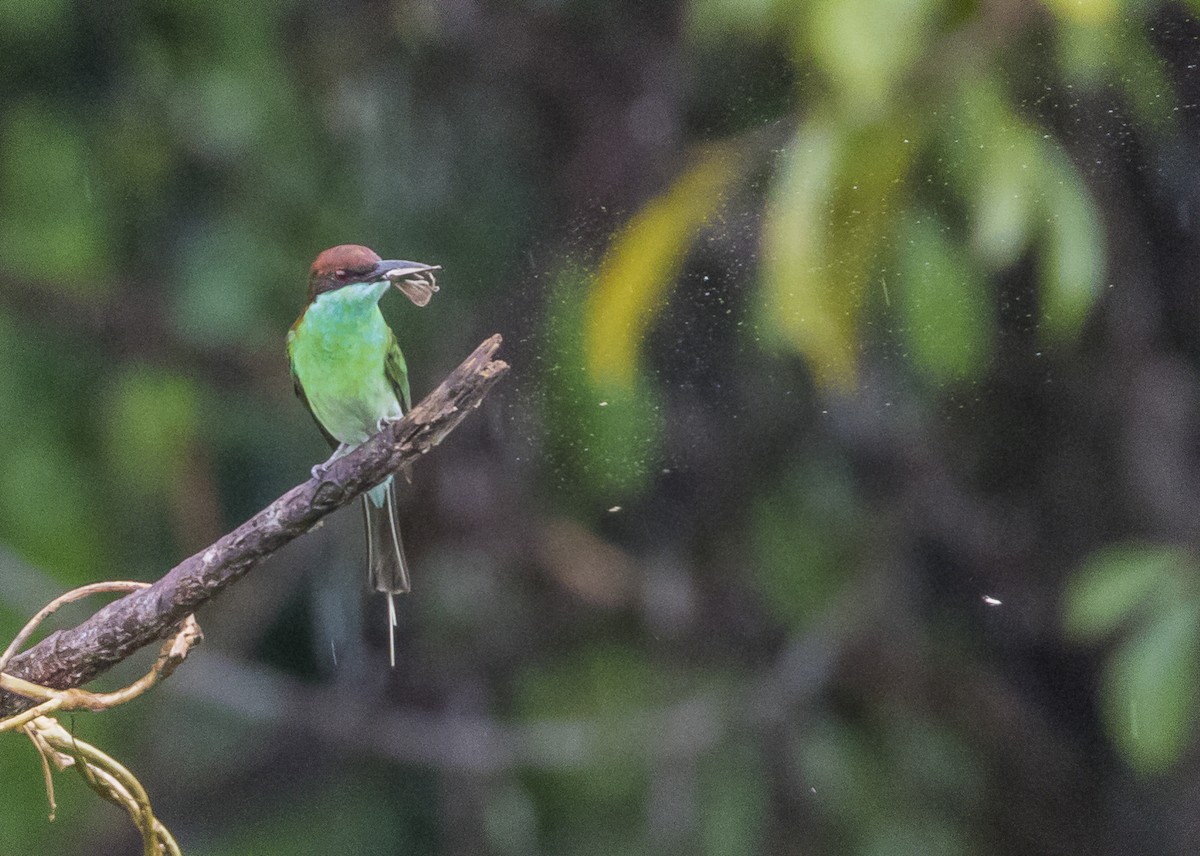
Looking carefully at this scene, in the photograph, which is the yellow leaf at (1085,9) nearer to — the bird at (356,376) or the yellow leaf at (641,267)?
the yellow leaf at (641,267)

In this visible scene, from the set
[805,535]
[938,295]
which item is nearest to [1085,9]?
[938,295]

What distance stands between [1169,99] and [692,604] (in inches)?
65.8

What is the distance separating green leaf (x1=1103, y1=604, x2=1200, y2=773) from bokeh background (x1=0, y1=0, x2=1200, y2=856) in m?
0.57

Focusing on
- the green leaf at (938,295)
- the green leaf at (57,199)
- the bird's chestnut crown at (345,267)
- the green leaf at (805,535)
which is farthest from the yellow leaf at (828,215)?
the green leaf at (57,199)

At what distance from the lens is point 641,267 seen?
215cm

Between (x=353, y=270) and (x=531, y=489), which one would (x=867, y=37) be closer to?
(x=353, y=270)

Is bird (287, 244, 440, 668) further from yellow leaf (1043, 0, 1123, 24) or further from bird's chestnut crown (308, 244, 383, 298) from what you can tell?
yellow leaf (1043, 0, 1123, 24)

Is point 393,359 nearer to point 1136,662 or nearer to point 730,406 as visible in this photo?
point 1136,662

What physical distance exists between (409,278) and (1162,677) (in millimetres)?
1253

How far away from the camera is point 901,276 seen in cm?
227

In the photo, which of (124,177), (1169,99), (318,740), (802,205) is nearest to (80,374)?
(124,177)

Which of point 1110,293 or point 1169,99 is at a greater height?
point 1169,99

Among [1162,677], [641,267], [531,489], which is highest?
[641,267]

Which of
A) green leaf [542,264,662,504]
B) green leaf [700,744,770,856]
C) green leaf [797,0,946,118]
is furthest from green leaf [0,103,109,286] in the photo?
green leaf [797,0,946,118]
